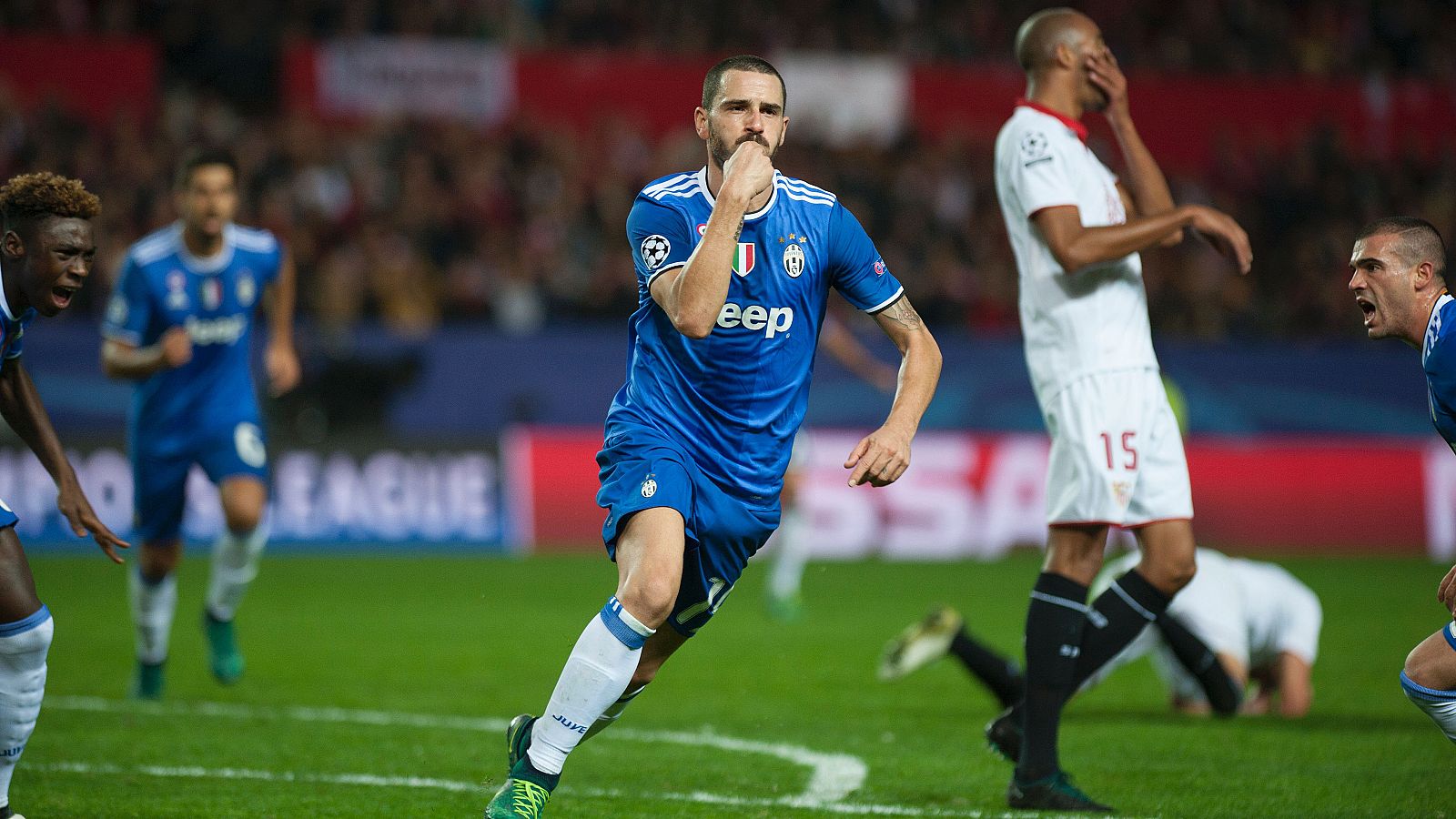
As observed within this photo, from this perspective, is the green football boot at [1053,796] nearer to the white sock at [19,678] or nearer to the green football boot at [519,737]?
the green football boot at [519,737]

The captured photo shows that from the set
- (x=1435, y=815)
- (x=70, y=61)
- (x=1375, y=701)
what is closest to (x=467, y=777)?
(x=1435, y=815)

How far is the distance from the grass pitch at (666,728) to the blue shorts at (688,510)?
0.85m

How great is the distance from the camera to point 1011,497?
15.7 m

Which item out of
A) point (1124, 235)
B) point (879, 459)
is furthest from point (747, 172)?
point (1124, 235)

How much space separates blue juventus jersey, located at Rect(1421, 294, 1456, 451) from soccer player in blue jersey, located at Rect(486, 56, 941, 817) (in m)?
1.42

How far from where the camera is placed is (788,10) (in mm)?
23172

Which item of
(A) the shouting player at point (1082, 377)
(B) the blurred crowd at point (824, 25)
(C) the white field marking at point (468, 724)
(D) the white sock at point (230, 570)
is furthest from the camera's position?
(B) the blurred crowd at point (824, 25)

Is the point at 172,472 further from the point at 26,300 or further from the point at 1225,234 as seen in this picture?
the point at 1225,234

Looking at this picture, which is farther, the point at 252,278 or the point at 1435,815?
the point at 252,278

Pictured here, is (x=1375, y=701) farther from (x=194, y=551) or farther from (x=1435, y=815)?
(x=194, y=551)

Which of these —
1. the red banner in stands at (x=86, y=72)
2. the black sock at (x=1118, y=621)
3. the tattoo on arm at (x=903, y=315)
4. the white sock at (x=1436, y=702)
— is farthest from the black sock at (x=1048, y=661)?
the red banner in stands at (x=86, y=72)

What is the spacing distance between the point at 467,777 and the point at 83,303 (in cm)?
1183

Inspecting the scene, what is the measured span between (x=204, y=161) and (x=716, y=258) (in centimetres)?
440

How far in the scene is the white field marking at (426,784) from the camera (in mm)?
5133
